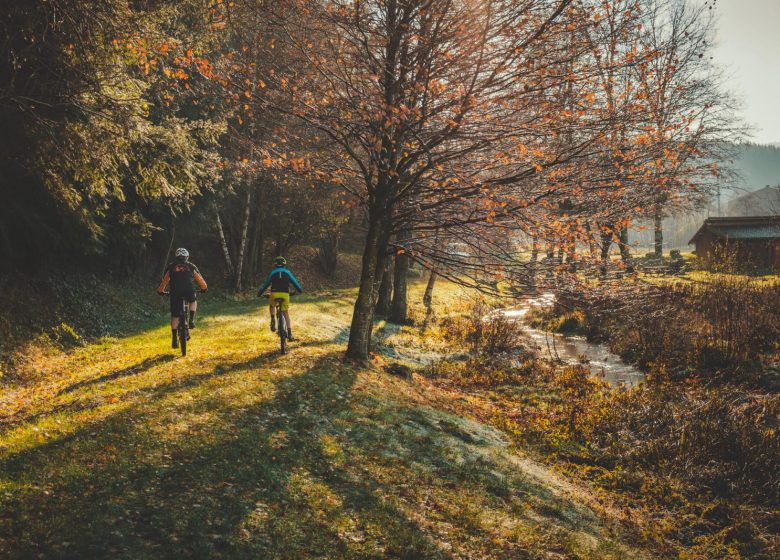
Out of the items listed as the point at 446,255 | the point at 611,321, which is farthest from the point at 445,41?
the point at 611,321

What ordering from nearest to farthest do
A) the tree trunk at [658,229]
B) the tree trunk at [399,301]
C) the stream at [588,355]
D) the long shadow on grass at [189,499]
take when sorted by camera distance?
the long shadow on grass at [189,499] → the tree trunk at [658,229] → the stream at [588,355] → the tree trunk at [399,301]

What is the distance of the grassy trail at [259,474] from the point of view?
502 cm

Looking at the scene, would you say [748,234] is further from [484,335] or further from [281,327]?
[281,327]

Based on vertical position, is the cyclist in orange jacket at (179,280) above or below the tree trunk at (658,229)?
below

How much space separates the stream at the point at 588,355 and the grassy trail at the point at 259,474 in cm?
426

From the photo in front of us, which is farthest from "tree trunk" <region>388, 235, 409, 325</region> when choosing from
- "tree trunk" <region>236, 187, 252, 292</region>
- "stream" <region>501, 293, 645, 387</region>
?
"tree trunk" <region>236, 187, 252, 292</region>

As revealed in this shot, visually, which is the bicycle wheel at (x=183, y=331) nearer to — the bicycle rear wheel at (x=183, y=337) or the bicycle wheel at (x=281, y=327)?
the bicycle rear wheel at (x=183, y=337)

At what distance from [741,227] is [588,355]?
37.4m

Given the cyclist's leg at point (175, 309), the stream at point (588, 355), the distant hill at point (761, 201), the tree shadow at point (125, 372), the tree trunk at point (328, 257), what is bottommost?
the stream at point (588, 355)

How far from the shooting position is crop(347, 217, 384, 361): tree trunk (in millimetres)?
12352

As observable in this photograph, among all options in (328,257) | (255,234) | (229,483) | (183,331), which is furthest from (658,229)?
(229,483)

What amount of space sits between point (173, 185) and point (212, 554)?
1162 centimetres

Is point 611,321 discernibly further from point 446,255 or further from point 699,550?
point 699,550

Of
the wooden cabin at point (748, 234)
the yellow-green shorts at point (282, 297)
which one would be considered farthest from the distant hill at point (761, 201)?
the yellow-green shorts at point (282, 297)
